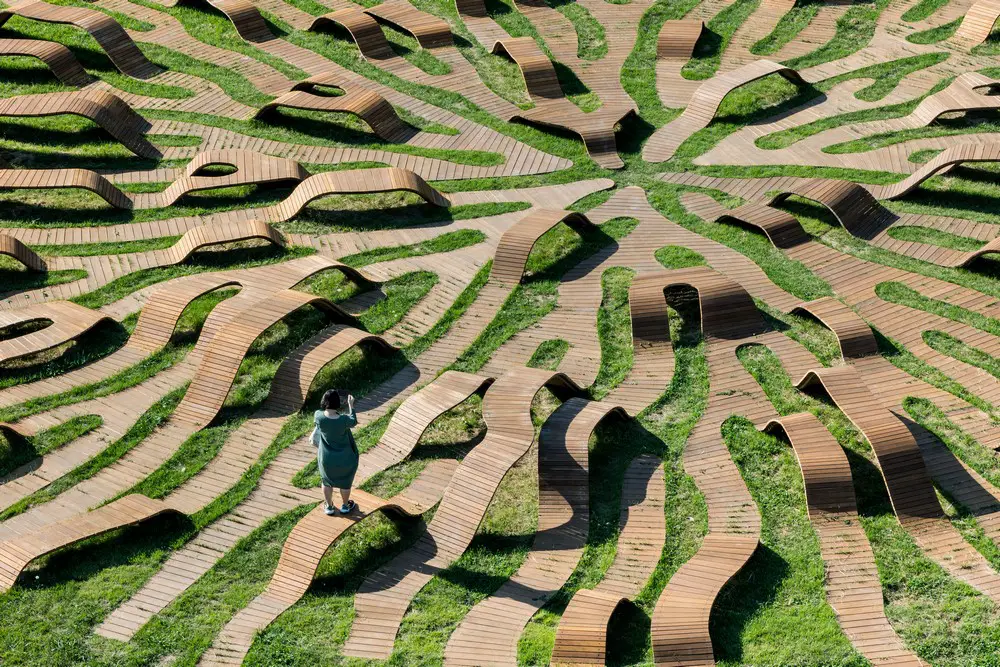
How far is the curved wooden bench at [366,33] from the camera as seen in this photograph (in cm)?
2445

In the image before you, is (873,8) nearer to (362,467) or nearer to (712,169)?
(712,169)

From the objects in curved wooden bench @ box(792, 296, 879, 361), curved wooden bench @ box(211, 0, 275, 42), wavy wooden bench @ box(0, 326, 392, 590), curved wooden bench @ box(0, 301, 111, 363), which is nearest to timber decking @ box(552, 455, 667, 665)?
curved wooden bench @ box(792, 296, 879, 361)

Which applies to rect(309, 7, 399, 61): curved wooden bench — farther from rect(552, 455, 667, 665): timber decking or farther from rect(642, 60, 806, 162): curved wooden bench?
rect(552, 455, 667, 665): timber decking

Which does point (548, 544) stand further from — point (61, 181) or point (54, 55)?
point (54, 55)

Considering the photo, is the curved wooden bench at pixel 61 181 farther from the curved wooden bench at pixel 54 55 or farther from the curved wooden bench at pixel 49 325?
the curved wooden bench at pixel 54 55

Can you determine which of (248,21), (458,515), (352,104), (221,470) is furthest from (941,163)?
A: (248,21)

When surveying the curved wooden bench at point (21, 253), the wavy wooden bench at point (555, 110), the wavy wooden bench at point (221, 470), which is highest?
the wavy wooden bench at point (555, 110)

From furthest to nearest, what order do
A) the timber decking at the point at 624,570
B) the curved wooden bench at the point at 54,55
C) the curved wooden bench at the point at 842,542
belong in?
the curved wooden bench at the point at 54,55, the curved wooden bench at the point at 842,542, the timber decking at the point at 624,570

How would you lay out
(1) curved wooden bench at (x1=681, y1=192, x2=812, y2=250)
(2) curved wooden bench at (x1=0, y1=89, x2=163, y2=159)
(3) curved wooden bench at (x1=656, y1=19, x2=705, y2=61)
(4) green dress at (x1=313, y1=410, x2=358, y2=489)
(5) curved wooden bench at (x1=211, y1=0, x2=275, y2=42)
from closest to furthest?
(4) green dress at (x1=313, y1=410, x2=358, y2=489), (1) curved wooden bench at (x1=681, y1=192, x2=812, y2=250), (2) curved wooden bench at (x1=0, y1=89, x2=163, y2=159), (3) curved wooden bench at (x1=656, y1=19, x2=705, y2=61), (5) curved wooden bench at (x1=211, y1=0, x2=275, y2=42)

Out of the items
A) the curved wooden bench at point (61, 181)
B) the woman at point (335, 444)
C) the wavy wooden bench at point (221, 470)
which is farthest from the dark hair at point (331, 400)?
the curved wooden bench at point (61, 181)

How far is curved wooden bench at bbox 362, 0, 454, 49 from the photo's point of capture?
24812mm

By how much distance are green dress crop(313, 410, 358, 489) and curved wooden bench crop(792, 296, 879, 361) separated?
22.4ft

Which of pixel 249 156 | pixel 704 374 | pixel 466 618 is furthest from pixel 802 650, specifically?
pixel 249 156

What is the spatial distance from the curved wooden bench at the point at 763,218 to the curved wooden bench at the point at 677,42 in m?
4.99
